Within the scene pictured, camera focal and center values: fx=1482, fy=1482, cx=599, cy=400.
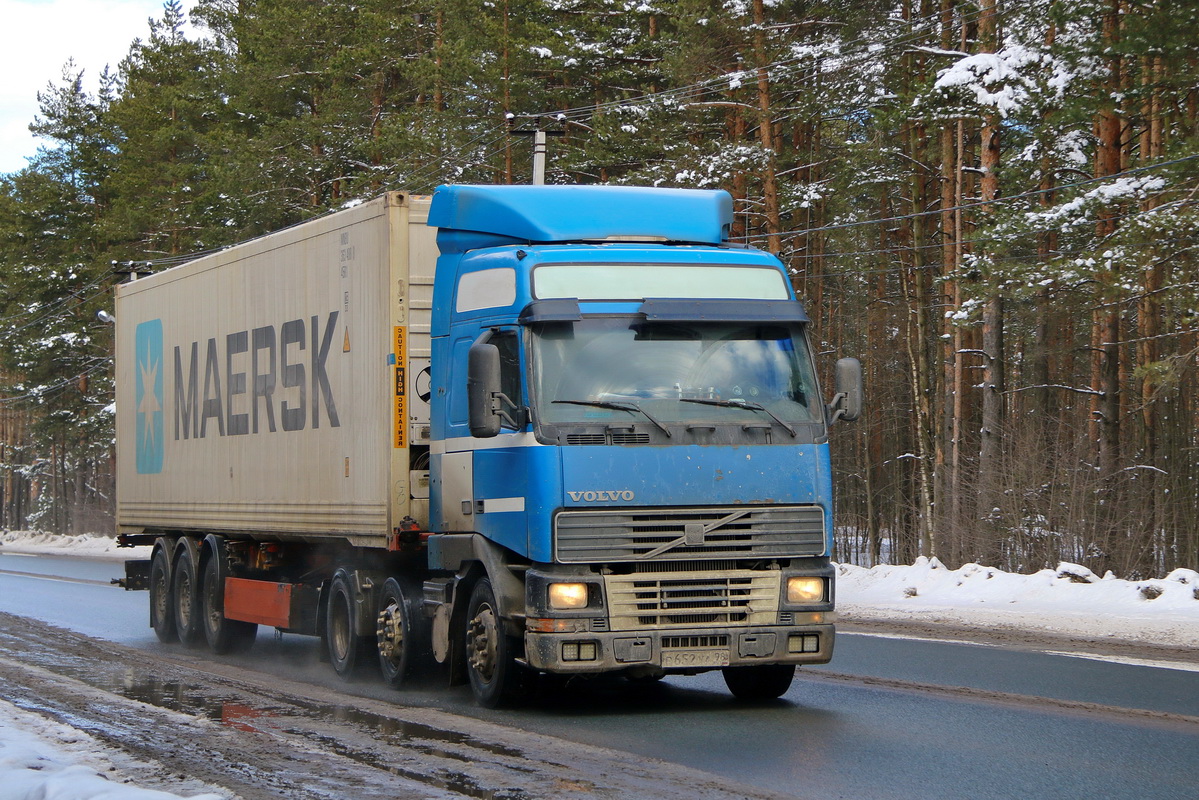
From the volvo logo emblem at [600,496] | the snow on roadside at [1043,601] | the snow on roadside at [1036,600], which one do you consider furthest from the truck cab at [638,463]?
the snow on roadside at [1036,600]

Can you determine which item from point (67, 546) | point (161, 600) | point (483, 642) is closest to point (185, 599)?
point (161, 600)

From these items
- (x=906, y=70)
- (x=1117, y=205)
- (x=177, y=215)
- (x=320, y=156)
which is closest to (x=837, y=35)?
(x=906, y=70)

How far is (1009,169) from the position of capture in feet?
80.6

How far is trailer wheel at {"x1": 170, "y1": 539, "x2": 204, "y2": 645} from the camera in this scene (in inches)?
615

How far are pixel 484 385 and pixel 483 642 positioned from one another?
1.86 meters

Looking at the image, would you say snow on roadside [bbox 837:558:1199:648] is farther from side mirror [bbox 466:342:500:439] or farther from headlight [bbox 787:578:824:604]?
side mirror [bbox 466:342:500:439]

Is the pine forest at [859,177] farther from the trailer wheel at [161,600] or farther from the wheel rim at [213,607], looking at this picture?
the wheel rim at [213,607]

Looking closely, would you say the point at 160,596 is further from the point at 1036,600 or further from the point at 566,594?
the point at 1036,600

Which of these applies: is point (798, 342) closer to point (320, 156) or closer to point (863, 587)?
point (863, 587)

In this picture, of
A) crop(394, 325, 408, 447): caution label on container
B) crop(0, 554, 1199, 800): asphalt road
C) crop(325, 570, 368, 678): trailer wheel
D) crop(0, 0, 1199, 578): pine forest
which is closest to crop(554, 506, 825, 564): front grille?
crop(0, 554, 1199, 800): asphalt road

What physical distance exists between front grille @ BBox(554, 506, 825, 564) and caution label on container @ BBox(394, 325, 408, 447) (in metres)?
2.41

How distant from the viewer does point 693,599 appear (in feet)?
30.9

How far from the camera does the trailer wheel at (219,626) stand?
49.3 ft

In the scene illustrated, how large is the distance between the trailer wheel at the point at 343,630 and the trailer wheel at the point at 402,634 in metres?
0.46
